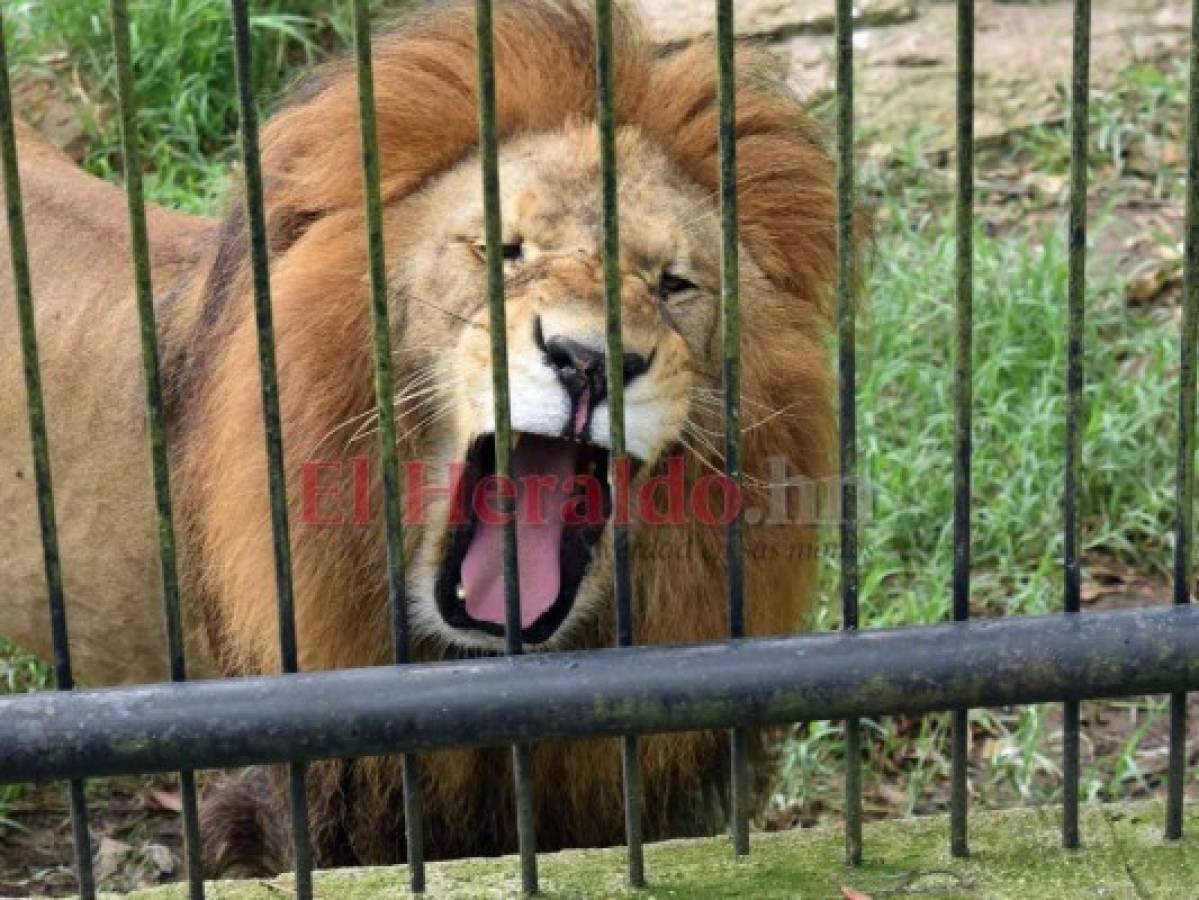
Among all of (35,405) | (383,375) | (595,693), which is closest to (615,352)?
(383,375)

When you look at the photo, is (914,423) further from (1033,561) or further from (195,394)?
(195,394)

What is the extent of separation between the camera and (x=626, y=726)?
1.97 m

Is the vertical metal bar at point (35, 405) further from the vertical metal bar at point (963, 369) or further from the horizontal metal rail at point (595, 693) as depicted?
the vertical metal bar at point (963, 369)

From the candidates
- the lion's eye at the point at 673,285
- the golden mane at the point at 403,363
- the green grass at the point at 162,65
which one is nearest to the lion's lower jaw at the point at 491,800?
the golden mane at the point at 403,363

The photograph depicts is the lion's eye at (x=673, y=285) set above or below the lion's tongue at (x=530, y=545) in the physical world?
above

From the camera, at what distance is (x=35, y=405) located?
76.2 inches

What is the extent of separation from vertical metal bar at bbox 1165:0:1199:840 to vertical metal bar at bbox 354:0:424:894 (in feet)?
2.66

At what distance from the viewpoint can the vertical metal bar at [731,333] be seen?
1.89m

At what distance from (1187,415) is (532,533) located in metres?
0.99

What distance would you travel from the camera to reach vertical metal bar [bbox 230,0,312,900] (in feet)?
6.14

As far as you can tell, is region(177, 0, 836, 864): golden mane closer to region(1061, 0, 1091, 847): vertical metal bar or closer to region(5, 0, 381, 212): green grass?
region(1061, 0, 1091, 847): vertical metal bar

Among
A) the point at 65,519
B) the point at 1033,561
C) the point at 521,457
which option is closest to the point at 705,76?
the point at 521,457

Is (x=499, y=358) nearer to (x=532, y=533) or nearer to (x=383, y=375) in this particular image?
(x=383, y=375)

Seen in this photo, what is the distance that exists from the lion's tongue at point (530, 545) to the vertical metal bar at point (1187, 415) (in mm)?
875
